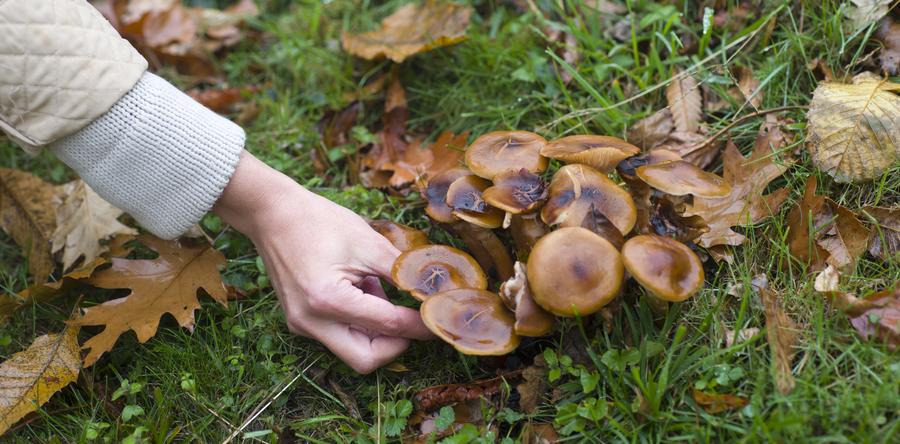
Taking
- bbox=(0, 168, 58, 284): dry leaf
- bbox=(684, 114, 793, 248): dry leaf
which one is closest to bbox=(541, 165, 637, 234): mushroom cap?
bbox=(684, 114, 793, 248): dry leaf

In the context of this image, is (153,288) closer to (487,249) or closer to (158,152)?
(158,152)

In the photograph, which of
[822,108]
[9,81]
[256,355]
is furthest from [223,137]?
[822,108]

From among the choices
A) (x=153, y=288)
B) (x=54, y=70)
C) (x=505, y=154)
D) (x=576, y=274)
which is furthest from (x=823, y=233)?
(x=54, y=70)

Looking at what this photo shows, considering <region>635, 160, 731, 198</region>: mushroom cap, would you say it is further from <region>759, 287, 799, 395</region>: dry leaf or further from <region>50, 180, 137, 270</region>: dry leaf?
<region>50, 180, 137, 270</region>: dry leaf

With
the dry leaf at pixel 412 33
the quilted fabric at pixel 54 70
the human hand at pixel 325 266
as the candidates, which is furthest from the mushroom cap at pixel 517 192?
the dry leaf at pixel 412 33

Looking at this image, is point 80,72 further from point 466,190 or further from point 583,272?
point 583,272

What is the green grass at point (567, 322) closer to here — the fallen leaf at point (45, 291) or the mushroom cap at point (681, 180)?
the fallen leaf at point (45, 291)
